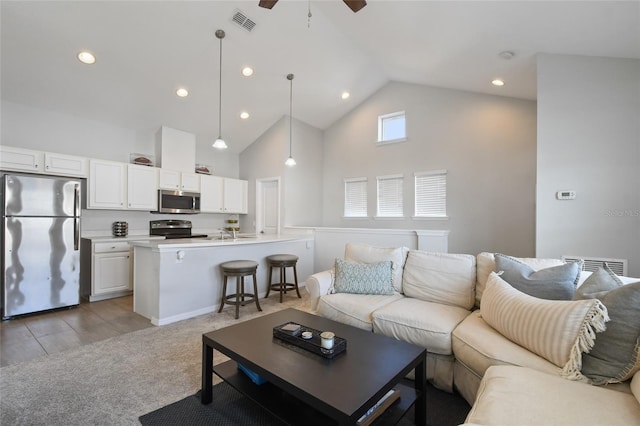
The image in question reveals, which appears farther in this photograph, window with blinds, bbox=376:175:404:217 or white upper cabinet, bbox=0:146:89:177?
window with blinds, bbox=376:175:404:217

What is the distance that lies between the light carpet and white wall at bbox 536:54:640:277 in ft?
12.8

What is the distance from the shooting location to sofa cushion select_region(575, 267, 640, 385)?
1.36 meters

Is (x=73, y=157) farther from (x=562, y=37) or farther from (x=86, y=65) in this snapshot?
(x=562, y=37)

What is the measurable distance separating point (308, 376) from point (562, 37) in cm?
397

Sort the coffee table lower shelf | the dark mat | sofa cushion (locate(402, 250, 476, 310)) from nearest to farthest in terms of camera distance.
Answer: the coffee table lower shelf → the dark mat → sofa cushion (locate(402, 250, 476, 310))

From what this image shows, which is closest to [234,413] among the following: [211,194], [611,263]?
[611,263]

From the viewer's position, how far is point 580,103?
3.31 m

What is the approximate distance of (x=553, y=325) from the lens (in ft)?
5.12

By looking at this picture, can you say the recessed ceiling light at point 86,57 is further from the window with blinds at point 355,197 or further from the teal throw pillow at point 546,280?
the teal throw pillow at point 546,280

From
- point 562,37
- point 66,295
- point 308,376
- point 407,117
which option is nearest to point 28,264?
point 66,295

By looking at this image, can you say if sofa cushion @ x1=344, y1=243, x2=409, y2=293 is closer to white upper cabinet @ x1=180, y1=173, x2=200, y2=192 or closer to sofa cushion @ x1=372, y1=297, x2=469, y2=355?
sofa cushion @ x1=372, y1=297, x2=469, y2=355

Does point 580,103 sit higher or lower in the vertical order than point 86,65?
lower

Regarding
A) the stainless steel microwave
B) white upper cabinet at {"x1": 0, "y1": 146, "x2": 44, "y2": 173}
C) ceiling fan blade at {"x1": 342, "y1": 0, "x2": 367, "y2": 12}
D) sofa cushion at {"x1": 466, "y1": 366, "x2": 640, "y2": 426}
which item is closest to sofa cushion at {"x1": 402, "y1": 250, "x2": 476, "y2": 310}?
sofa cushion at {"x1": 466, "y1": 366, "x2": 640, "y2": 426}

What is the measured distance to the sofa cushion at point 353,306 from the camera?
2.50 meters
